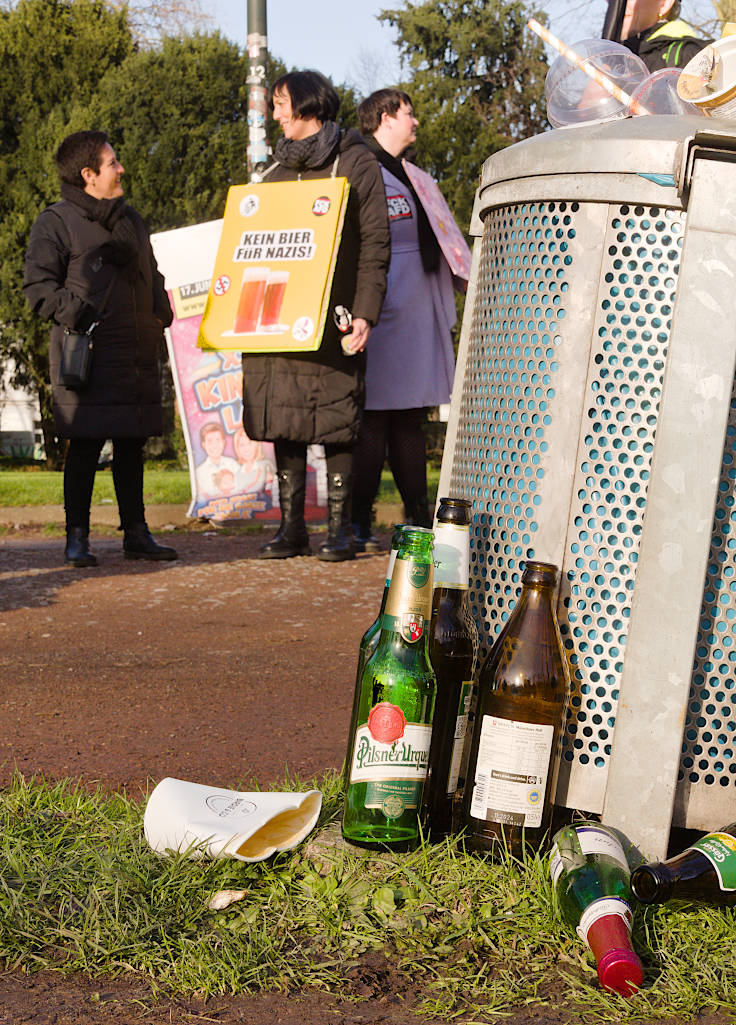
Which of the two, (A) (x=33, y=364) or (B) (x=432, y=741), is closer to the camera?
(B) (x=432, y=741)

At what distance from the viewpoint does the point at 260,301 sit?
5910mm

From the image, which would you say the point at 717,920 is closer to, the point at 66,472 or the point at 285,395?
the point at 285,395

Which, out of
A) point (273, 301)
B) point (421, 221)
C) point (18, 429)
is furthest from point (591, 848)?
point (18, 429)

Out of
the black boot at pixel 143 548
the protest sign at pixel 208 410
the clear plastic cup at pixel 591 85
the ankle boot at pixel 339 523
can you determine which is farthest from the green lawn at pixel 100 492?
the clear plastic cup at pixel 591 85

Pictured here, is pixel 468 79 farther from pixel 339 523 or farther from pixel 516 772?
pixel 516 772

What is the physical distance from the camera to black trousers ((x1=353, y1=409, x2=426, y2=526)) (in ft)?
22.1

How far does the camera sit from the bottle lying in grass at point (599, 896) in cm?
185

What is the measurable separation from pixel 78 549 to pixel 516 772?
449cm

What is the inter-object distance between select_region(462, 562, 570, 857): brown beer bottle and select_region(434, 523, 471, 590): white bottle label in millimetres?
138

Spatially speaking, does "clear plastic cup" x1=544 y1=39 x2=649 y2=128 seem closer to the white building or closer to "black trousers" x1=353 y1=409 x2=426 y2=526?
"black trousers" x1=353 y1=409 x2=426 y2=526

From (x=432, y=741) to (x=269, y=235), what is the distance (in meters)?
4.18

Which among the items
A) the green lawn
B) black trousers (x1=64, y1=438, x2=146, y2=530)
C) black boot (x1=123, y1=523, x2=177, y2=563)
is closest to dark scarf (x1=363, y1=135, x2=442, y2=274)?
black trousers (x1=64, y1=438, x2=146, y2=530)

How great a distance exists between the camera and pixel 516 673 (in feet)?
7.30

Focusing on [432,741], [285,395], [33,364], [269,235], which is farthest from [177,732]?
[33,364]
